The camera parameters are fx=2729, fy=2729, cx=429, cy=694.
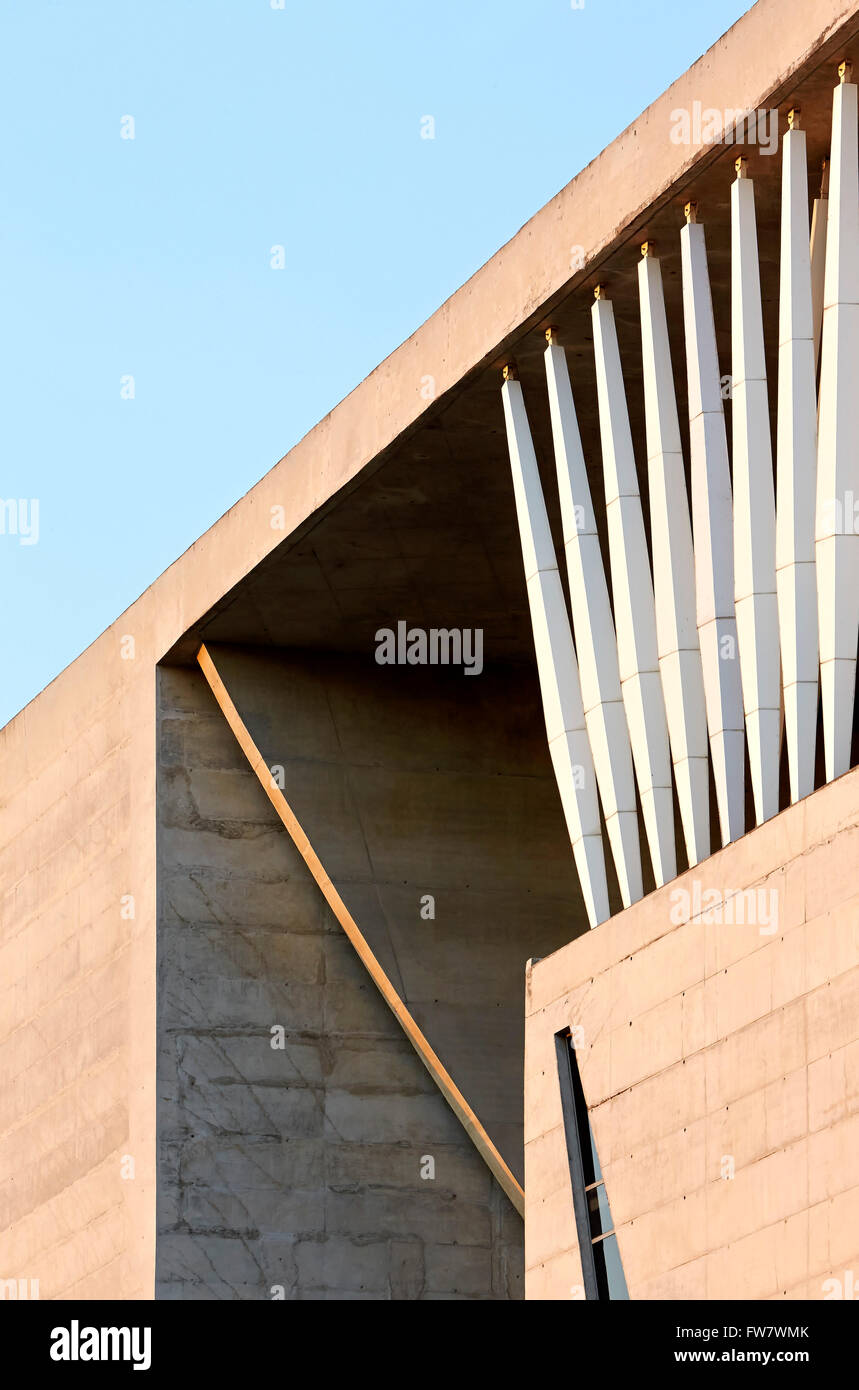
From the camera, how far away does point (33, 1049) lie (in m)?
30.3

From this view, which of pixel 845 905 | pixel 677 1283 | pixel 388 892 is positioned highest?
pixel 388 892

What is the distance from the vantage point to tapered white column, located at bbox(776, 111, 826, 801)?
17938 millimetres

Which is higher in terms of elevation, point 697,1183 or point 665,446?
point 665,446

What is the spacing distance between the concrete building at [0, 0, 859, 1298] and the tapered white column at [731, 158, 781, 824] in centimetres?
3

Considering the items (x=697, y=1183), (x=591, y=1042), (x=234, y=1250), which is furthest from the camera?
(x=234, y=1250)

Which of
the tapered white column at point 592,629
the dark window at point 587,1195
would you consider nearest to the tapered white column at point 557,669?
the tapered white column at point 592,629

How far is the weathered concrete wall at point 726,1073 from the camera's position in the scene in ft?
53.9

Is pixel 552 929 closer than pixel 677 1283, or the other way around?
pixel 677 1283

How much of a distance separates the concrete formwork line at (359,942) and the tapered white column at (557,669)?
630 cm

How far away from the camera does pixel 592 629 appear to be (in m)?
20.6

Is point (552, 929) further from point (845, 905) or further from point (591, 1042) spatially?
point (845, 905)

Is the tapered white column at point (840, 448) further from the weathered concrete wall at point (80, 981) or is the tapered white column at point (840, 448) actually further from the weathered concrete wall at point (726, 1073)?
the weathered concrete wall at point (80, 981)

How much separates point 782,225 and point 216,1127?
12.4m

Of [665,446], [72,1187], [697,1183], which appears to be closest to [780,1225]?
[697,1183]
